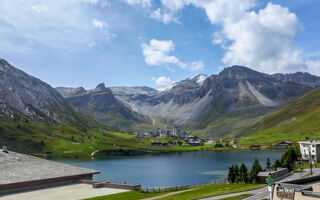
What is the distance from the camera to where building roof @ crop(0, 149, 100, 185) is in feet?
192

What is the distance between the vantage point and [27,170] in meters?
64.0

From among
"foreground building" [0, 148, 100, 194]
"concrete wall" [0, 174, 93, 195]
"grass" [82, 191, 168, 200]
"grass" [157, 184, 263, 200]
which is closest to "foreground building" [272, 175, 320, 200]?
"grass" [157, 184, 263, 200]

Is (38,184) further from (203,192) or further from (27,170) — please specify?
(203,192)

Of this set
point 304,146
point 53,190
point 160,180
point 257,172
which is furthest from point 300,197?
point 304,146

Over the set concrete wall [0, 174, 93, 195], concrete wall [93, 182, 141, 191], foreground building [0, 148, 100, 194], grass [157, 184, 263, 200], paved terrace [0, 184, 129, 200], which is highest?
foreground building [0, 148, 100, 194]

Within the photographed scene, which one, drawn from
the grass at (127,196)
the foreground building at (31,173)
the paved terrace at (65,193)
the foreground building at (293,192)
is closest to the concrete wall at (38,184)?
the foreground building at (31,173)

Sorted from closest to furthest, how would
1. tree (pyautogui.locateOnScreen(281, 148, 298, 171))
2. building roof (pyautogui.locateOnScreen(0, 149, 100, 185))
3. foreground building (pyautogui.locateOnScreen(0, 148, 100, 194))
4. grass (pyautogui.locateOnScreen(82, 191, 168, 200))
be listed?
grass (pyautogui.locateOnScreen(82, 191, 168, 200))
foreground building (pyautogui.locateOnScreen(0, 148, 100, 194))
building roof (pyautogui.locateOnScreen(0, 149, 100, 185))
tree (pyautogui.locateOnScreen(281, 148, 298, 171))

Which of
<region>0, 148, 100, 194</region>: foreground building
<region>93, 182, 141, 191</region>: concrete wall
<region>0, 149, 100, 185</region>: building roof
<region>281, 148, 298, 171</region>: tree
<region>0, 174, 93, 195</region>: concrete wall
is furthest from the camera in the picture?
<region>281, 148, 298, 171</region>: tree

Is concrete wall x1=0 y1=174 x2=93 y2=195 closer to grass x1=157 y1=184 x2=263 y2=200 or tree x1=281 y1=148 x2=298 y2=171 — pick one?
grass x1=157 y1=184 x2=263 y2=200

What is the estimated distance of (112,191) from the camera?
195 feet

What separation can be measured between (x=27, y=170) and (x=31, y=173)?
1.98 meters

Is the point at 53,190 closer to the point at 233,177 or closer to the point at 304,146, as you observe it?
the point at 233,177

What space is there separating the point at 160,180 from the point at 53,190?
61407mm

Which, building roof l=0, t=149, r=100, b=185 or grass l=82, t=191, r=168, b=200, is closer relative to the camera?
grass l=82, t=191, r=168, b=200
